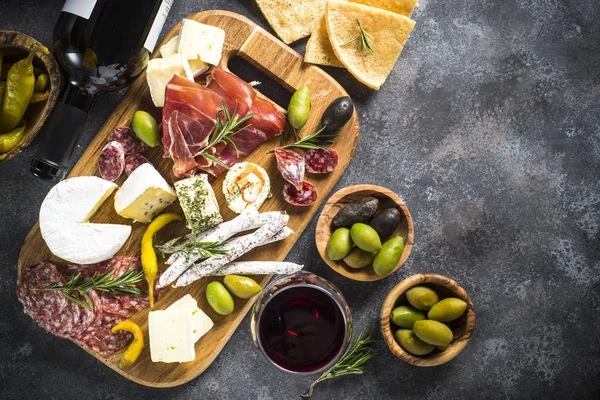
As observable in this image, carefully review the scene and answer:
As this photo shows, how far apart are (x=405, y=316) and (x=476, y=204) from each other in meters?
0.53

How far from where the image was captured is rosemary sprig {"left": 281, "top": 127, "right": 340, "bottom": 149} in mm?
1956

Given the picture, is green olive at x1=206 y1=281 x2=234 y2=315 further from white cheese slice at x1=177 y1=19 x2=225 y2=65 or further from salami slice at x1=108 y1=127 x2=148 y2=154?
white cheese slice at x1=177 y1=19 x2=225 y2=65

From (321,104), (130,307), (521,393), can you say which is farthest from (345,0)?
(521,393)

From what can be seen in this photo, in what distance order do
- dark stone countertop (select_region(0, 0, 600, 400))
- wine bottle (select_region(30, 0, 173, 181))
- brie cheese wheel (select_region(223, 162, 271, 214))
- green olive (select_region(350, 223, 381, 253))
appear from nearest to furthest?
1. wine bottle (select_region(30, 0, 173, 181))
2. green olive (select_region(350, 223, 381, 253))
3. brie cheese wheel (select_region(223, 162, 271, 214))
4. dark stone countertop (select_region(0, 0, 600, 400))

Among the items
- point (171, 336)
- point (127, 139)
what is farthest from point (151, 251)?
point (127, 139)

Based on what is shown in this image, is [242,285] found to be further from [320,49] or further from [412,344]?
[320,49]

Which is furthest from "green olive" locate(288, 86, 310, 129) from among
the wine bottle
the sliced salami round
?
the sliced salami round

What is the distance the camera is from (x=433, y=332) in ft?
6.13

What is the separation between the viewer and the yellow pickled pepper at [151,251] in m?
1.97

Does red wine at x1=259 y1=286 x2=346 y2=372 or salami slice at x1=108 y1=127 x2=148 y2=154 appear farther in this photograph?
salami slice at x1=108 y1=127 x2=148 y2=154

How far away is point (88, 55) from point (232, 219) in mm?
723

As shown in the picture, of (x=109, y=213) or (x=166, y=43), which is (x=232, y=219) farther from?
(x=166, y=43)

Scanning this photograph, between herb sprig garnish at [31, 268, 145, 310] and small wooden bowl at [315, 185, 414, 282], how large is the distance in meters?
0.67

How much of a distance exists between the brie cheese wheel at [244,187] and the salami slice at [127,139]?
0.34 meters
